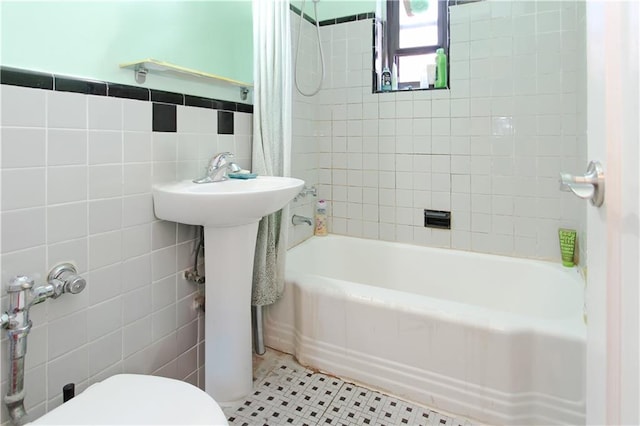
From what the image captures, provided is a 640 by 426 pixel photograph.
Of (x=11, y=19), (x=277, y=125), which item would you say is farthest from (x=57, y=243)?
(x=277, y=125)

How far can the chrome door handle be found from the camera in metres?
0.54

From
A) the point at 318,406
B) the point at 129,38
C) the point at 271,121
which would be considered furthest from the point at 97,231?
the point at 318,406

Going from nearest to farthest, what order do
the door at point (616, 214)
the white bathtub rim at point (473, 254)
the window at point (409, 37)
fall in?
1. the door at point (616, 214)
2. the white bathtub rim at point (473, 254)
3. the window at point (409, 37)

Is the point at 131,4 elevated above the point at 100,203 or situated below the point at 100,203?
above

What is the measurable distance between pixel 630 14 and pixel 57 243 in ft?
4.39

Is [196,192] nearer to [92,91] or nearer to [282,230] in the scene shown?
[92,91]

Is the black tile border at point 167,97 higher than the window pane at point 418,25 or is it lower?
lower

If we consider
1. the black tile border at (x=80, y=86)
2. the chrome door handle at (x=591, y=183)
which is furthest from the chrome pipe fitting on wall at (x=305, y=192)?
the chrome door handle at (x=591, y=183)

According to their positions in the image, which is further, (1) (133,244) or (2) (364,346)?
(2) (364,346)

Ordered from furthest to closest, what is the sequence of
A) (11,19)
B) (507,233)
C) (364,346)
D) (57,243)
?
1. (507,233)
2. (364,346)
3. (57,243)
4. (11,19)

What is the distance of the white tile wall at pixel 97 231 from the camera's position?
3.32 feet

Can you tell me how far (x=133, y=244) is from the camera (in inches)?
52.1

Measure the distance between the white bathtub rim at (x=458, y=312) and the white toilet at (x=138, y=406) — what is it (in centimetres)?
81

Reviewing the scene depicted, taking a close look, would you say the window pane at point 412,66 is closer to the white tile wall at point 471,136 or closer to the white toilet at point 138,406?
the white tile wall at point 471,136
